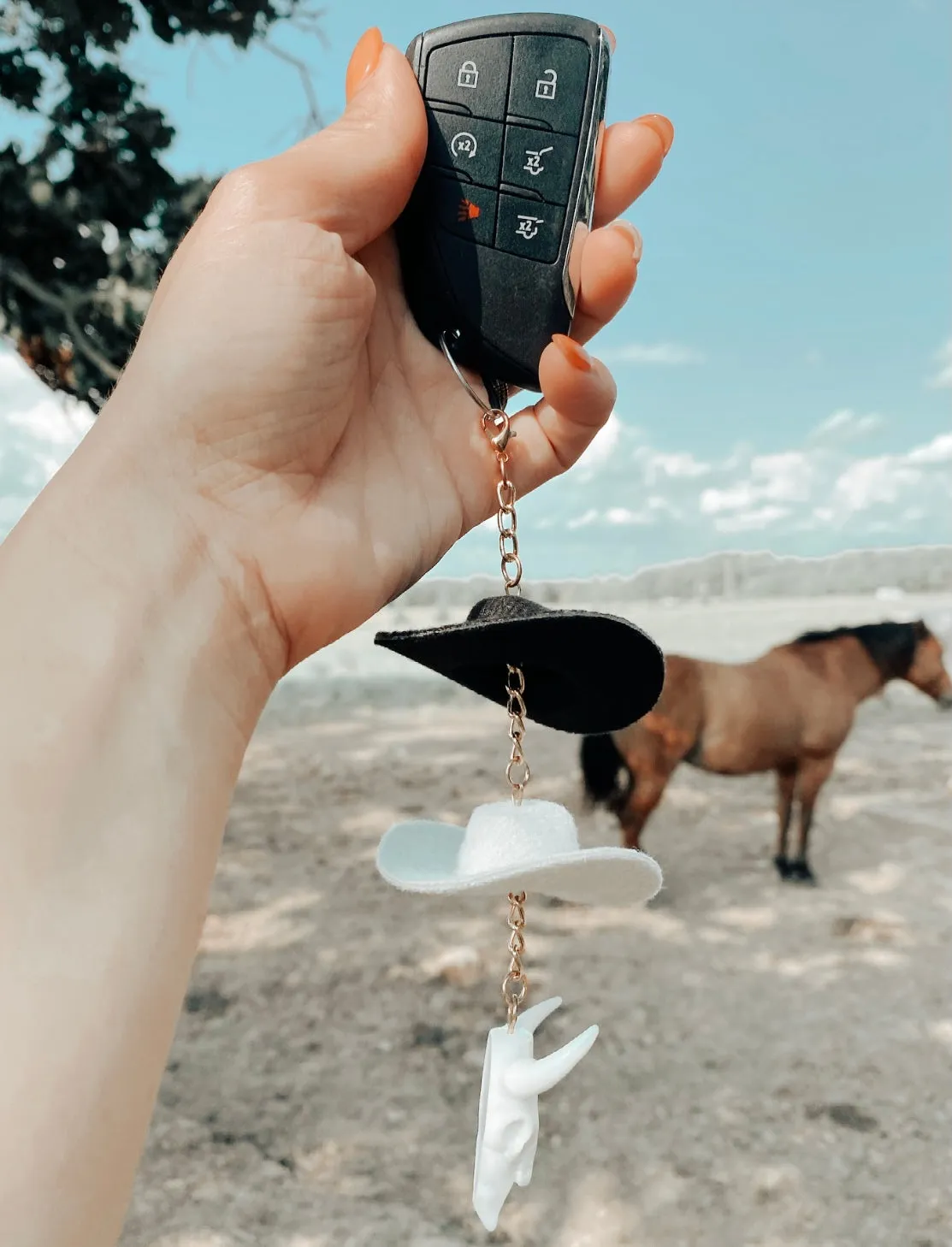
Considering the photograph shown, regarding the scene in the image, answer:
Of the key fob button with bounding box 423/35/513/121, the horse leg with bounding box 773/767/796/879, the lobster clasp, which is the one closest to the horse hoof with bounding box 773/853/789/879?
the horse leg with bounding box 773/767/796/879

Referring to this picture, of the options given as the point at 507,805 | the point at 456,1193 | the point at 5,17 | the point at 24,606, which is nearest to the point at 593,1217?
the point at 456,1193

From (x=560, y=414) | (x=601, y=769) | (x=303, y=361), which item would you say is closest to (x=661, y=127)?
(x=560, y=414)

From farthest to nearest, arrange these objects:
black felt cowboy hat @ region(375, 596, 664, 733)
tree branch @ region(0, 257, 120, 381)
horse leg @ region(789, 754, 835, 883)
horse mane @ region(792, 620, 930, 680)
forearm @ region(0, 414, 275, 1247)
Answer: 1. horse mane @ region(792, 620, 930, 680)
2. horse leg @ region(789, 754, 835, 883)
3. tree branch @ region(0, 257, 120, 381)
4. black felt cowboy hat @ region(375, 596, 664, 733)
5. forearm @ region(0, 414, 275, 1247)

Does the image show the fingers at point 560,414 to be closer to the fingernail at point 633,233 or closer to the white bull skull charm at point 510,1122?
the fingernail at point 633,233

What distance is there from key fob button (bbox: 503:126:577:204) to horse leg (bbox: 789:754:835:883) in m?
3.26

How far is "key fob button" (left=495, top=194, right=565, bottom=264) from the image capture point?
108 centimetres

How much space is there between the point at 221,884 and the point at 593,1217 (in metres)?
2.05

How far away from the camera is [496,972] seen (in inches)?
130

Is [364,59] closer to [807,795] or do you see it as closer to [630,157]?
[630,157]

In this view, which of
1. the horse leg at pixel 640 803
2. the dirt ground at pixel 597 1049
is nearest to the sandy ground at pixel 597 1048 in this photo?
the dirt ground at pixel 597 1049

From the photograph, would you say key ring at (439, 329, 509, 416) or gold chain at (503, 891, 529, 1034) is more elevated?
key ring at (439, 329, 509, 416)

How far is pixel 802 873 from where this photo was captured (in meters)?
4.02

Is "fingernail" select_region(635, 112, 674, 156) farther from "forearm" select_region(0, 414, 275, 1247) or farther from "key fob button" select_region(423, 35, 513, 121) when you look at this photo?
"forearm" select_region(0, 414, 275, 1247)

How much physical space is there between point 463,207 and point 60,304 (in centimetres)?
229
